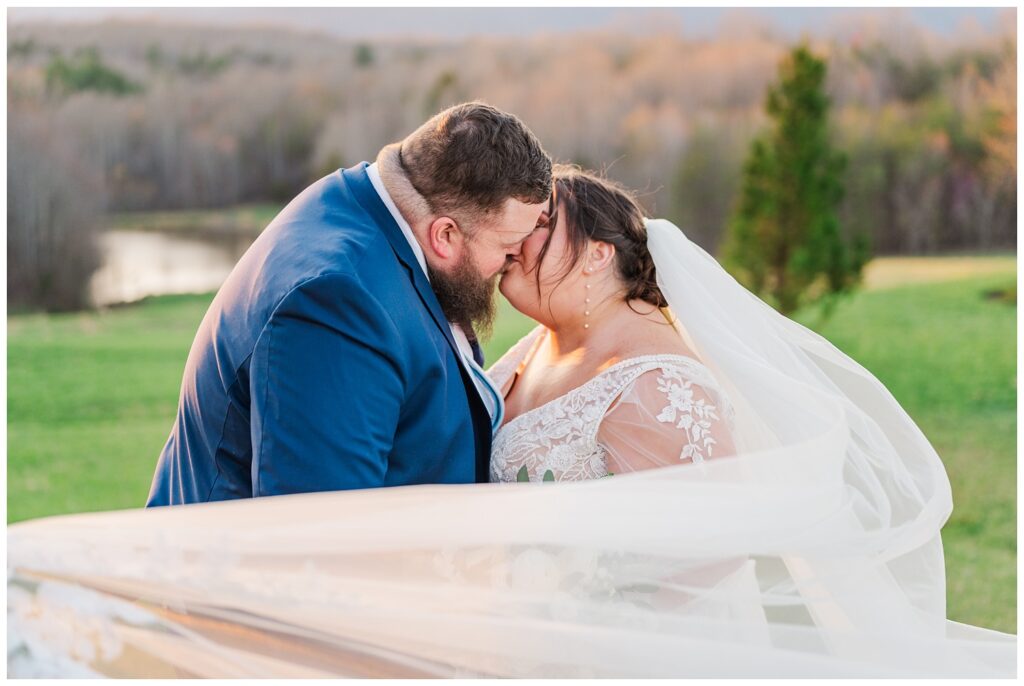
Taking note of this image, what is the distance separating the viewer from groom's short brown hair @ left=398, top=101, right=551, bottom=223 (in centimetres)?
274

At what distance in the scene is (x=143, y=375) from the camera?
493 inches

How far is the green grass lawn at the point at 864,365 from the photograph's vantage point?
786 centimetres

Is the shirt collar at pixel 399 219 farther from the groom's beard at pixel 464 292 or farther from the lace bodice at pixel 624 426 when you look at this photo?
the lace bodice at pixel 624 426

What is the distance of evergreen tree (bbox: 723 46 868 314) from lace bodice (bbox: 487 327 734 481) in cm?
768

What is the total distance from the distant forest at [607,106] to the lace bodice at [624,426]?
10.6 metres

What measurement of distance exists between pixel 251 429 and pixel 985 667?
205cm

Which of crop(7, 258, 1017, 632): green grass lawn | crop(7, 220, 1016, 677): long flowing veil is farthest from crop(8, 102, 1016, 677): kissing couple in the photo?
crop(7, 258, 1017, 632): green grass lawn

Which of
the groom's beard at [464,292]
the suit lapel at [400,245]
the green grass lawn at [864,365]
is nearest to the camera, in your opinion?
the suit lapel at [400,245]

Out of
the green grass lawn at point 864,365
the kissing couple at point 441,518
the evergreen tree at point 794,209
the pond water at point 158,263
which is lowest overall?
the green grass lawn at point 864,365

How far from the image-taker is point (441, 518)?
100 inches

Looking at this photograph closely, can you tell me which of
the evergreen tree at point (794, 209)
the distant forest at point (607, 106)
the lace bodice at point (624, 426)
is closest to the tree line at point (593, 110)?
the distant forest at point (607, 106)

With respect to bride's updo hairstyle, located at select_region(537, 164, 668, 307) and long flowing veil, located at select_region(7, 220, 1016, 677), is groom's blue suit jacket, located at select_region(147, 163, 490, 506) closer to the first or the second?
long flowing veil, located at select_region(7, 220, 1016, 677)

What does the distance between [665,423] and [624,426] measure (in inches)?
5.4

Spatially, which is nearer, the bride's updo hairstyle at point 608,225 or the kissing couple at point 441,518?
the kissing couple at point 441,518
